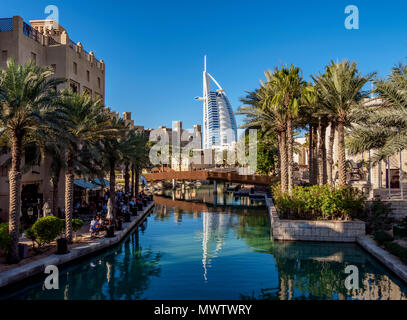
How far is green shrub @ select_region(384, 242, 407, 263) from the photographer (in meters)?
13.3

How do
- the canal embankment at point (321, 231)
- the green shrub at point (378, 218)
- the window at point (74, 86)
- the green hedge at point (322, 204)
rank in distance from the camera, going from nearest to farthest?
the canal embankment at point (321, 231) → the green hedge at point (322, 204) → the green shrub at point (378, 218) → the window at point (74, 86)

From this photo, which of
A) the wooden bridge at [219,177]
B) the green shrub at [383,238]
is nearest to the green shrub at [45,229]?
the green shrub at [383,238]

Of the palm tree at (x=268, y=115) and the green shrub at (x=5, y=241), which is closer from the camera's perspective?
the green shrub at (x=5, y=241)

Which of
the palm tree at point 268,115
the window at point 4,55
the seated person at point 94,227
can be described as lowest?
the seated person at point 94,227

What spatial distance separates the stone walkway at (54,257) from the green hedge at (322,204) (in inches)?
422

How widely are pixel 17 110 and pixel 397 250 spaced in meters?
16.9

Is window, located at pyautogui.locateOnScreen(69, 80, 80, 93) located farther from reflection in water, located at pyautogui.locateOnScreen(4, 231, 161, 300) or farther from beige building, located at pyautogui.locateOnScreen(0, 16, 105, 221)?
reflection in water, located at pyautogui.locateOnScreen(4, 231, 161, 300)

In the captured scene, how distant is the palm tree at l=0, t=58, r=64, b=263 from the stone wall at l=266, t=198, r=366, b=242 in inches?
544

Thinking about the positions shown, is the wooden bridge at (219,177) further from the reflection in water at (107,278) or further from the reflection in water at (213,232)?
the reflection in water at (107,278)

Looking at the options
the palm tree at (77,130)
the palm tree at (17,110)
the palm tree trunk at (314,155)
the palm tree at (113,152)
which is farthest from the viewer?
the palm tree trunk at (314,155)

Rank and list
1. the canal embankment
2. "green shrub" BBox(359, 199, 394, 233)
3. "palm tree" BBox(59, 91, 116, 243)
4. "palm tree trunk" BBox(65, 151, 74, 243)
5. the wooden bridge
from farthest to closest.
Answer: the wooden bridge, "green shrub" BBox(359, 199, 394, 233), the canal embankment, "palm tree" BBox(59, 91, 116, 243), "palm tree trunk" BBox(65, 151, 74, 243)

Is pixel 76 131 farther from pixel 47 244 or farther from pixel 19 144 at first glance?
pixel 47 244

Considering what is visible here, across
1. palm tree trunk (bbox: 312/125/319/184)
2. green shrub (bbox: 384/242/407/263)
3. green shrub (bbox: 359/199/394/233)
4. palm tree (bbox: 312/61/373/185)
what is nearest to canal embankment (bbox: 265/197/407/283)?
green shrub (bbox: 359/199/394/233)

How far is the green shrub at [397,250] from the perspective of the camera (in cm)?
1330
